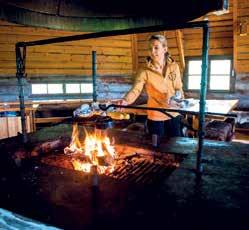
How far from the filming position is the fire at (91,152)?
3.71m

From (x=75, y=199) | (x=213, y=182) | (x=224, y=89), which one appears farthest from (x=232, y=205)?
(x=224, y=89)

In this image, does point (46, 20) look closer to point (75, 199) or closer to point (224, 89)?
point (75, 199)

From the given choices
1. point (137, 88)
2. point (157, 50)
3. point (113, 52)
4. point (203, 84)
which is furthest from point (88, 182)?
point (113, 52)

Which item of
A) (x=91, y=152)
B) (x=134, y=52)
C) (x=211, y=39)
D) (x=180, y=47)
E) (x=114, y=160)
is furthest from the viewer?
(x=134, y=52)

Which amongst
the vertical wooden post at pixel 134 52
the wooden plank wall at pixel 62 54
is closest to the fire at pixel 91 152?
the wooden plank wall at pixel 62 54

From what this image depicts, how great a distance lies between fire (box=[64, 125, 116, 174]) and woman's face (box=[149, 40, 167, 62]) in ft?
6.21

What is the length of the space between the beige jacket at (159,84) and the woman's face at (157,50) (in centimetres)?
16

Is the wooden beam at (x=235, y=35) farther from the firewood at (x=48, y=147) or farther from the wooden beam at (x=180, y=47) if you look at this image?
the firewood at (x=48, y=147)

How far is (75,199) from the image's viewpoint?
97.7 inches

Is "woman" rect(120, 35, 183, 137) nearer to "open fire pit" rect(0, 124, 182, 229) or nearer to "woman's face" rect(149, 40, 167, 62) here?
"woman's face" rect(149, 40, 167, 62)

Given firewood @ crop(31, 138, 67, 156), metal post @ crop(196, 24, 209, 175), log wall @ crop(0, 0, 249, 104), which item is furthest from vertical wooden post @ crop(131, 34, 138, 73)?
metal post @ crop(196, 24, 209, 175)

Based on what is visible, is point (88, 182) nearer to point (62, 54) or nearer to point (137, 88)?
point (137, 88)

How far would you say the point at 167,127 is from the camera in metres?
5.25

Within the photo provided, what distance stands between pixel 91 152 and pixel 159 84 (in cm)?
201
